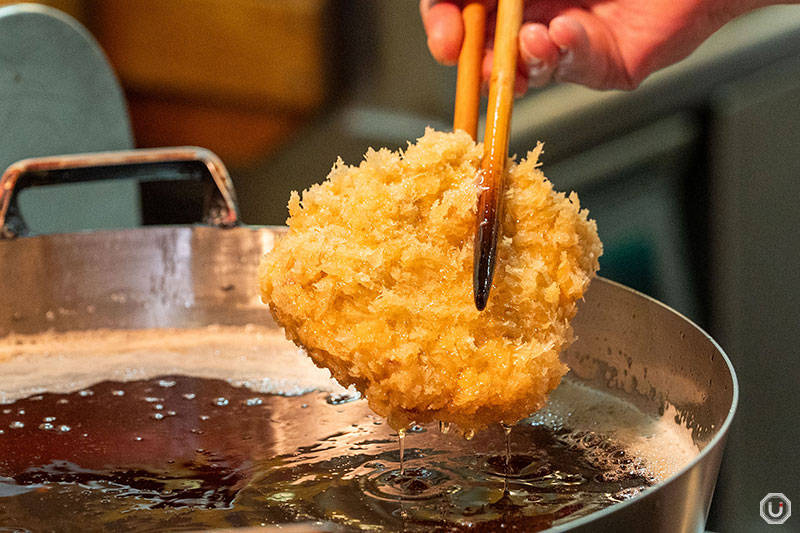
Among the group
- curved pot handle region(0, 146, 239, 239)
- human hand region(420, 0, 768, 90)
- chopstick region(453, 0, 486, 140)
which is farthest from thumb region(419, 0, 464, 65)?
curved pot handle region(0, 146, 239, 239)

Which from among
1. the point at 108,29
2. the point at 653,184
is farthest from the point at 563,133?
the point at 108,29

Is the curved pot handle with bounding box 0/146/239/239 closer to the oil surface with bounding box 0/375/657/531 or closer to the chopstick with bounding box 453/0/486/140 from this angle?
the oil surface with bounding box 0/375/657/531

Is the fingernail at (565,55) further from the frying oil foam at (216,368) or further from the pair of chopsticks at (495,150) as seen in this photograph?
the frying oil foam at (216,368)

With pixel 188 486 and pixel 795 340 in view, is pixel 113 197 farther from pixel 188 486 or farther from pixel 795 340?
pixel 795 340

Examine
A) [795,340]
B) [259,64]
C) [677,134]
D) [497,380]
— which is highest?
[259,64]

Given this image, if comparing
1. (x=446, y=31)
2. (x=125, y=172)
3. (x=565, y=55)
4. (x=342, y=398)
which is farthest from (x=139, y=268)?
(x=565, y=55)

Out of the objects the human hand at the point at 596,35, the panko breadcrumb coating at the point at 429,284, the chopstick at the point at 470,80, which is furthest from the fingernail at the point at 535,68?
the panko breadcrumb coating at the point at 429,284

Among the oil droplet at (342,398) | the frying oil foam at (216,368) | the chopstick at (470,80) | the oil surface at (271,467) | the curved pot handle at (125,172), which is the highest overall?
the chopstick at (470,80)
